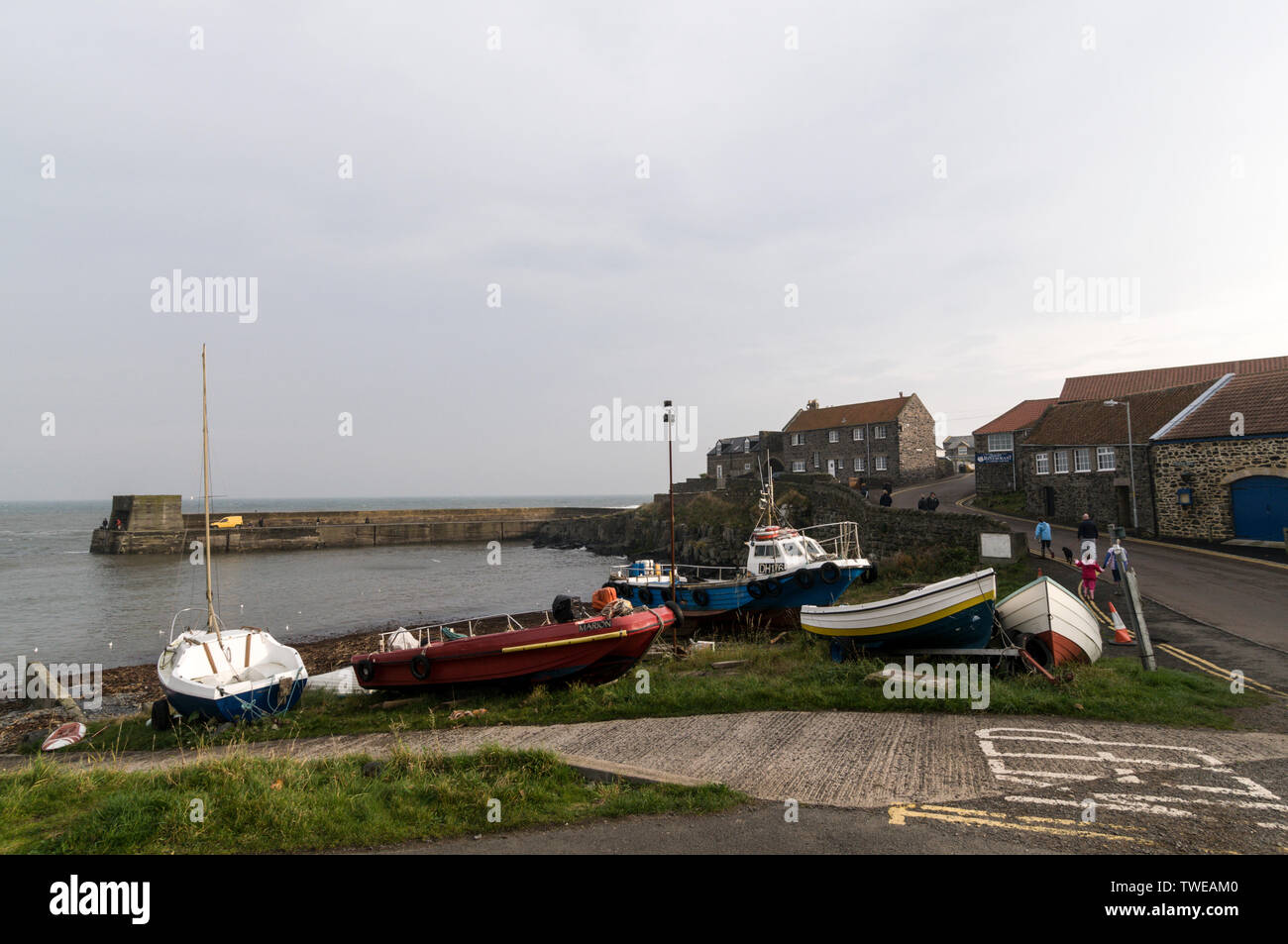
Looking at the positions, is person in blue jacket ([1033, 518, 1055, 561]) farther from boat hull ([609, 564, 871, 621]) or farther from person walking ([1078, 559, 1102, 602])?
boat hull ([609, 564, 871, 621])

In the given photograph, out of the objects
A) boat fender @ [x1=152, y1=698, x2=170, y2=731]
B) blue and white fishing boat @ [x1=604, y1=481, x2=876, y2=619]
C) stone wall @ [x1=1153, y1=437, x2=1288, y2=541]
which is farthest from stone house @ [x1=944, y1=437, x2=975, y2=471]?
boat fender @ [x1=152, y1=698, x2=170, y2=731]

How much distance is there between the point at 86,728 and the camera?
550 inches

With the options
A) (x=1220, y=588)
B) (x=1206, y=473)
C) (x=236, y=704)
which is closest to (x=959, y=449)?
(x=1206, y=473)

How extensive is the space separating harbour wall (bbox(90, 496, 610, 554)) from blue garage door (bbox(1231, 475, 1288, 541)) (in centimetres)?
6089

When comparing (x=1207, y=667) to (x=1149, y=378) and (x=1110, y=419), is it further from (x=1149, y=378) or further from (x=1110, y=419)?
(x=1149, y=378)

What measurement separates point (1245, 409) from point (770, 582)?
1979cm

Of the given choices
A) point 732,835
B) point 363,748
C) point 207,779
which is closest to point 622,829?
point 732,835

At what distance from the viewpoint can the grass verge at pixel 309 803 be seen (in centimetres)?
568

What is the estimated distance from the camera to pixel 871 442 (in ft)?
180

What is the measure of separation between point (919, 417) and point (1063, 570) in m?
37.1

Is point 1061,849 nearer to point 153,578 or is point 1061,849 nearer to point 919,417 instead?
point 153,578

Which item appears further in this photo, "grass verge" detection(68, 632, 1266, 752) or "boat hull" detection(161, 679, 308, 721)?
"boat hull" detection(161, 679, 308, 721)

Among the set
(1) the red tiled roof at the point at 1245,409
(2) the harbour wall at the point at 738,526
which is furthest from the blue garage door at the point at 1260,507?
(2) the harbour wall at the point at 738,526

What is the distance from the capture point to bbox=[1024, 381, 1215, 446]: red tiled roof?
93.5ft
